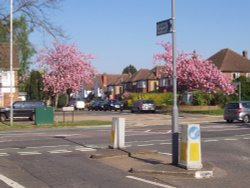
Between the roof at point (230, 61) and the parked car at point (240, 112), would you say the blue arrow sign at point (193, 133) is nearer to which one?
the parked car at point (240, 112)

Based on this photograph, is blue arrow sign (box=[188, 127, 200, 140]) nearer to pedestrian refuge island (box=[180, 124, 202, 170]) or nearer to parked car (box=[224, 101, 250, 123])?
pedestrian refuge island (box=[180, 124, 202, 170])

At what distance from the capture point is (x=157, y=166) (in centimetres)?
1176

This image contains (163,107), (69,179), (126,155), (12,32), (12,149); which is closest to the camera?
(69,179)

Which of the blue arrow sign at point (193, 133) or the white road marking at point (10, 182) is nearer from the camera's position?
the white road marking at point (10, 182)

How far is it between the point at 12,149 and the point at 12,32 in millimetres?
16609

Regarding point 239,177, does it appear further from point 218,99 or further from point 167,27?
point 218,99

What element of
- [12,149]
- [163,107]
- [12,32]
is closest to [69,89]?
[163,107]

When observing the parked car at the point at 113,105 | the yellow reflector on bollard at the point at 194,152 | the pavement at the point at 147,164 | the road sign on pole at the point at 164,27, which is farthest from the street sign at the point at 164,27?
the parked car at the point at 113,105

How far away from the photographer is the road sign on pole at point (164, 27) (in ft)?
39.6

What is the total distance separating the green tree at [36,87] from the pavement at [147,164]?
2485 inches

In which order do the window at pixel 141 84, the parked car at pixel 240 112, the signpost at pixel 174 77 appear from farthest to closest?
1. the window at pixel 141 84
2. the parked car at pixel 240 112
3. the signpost at pixel 174 77

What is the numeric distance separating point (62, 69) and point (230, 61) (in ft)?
108

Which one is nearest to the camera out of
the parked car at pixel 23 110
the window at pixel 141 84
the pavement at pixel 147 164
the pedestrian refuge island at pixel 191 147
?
the pavement at pixel 147 164

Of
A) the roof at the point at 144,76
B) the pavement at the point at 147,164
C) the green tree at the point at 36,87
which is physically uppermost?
the roof at the point at 144,76
